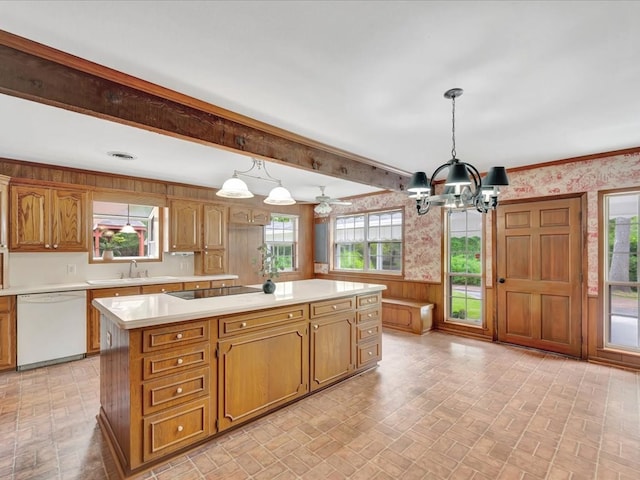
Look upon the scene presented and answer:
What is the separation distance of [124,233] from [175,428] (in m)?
3.86

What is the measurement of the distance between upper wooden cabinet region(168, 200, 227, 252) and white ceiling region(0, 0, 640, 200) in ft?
6.03

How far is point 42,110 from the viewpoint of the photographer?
2592mm

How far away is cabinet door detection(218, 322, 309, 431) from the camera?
238 centimetres

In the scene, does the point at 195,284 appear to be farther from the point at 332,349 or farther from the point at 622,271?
the point at 622,271

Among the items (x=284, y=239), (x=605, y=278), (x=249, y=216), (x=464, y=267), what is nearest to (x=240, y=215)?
(x=249, y=216)

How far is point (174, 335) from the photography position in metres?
2.11

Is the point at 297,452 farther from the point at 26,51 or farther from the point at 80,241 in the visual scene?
the point at 80,241

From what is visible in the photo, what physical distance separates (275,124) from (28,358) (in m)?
3.92

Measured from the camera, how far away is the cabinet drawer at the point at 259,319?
7.82 feet

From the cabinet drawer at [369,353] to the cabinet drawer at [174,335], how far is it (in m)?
1.88

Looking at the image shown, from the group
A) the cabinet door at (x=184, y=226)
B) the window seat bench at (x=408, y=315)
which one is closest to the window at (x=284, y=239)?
the cabinet door at (x=184, y=226)

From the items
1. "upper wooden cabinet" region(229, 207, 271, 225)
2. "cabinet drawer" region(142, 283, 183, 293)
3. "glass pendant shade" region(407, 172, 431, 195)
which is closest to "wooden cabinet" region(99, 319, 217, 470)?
"glass pendant shade" region(407, 172, 431, 195)

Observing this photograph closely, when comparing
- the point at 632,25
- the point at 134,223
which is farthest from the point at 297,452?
the point at 134,223

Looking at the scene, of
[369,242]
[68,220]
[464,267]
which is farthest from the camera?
[369,242]
